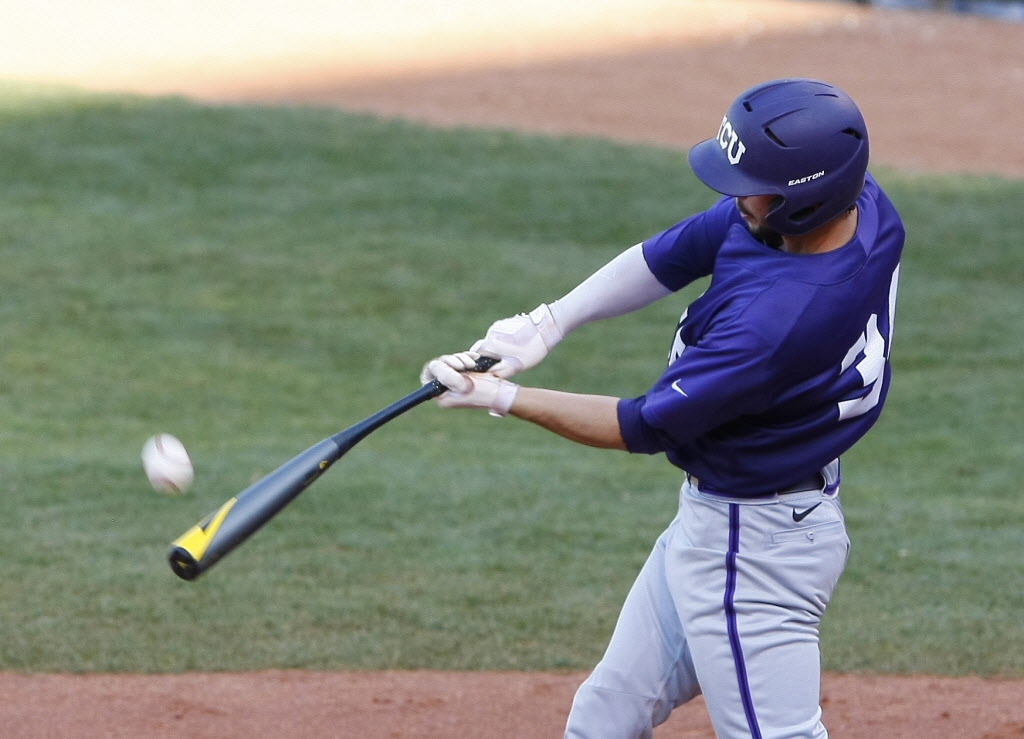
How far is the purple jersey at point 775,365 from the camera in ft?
9.93

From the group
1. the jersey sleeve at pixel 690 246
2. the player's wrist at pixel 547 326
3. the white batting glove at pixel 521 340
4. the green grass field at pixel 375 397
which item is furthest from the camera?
the green grass field at pixel 375 397

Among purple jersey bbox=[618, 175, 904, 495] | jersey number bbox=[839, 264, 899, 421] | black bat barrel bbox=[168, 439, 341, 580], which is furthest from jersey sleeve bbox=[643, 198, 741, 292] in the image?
black bat barrel bbox=[168, 439, 341, 580]

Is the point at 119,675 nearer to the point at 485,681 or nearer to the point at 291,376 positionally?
the point at 485,681

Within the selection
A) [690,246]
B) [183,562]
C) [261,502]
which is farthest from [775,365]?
[183,562]

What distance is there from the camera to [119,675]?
5.16 m

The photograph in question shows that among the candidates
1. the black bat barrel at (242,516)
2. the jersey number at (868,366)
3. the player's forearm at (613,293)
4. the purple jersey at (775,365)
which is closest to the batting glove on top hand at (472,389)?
the purple jersey at (775,365)

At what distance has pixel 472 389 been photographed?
3.24m

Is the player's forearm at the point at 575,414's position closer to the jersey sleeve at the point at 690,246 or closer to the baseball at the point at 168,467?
the jersey sleeve at the point at 690,246

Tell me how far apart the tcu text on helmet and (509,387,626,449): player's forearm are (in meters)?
0.61

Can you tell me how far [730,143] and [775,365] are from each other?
0.54 metres

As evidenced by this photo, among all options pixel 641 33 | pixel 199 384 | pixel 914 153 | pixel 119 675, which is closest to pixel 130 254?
pixel 199 384

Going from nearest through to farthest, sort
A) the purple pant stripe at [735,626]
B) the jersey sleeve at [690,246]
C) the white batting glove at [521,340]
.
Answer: the purple pant stripe at [735,626] → the jersey sleeve at [690,246] → the white batting glove at [521,340]

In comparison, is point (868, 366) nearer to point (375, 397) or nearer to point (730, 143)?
point (730, 143)

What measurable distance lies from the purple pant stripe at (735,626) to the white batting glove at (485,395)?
0.59 meters
